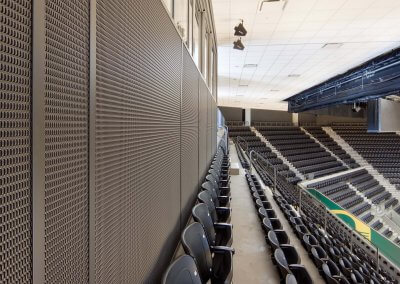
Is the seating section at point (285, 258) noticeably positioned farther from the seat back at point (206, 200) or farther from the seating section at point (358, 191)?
the seating section at point (358, 191)

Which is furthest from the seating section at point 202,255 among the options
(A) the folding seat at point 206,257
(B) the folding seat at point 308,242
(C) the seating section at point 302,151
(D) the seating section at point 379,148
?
(D) the seating section at point 379,148

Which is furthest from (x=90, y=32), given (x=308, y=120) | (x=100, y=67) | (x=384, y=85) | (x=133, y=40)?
(x=308, y=120)

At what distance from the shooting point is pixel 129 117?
4.20ft

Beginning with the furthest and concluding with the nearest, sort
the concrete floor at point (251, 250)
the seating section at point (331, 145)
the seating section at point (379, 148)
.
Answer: the seating section at point (331, 145) → the seating section at point (379, 148) → the concrete floor at point (251, 250)

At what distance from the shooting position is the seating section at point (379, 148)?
58.2ft

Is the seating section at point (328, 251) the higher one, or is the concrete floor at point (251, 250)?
the concrete floor at point (251, 250)

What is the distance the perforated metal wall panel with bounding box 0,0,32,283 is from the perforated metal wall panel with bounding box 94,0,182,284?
0.34 meters

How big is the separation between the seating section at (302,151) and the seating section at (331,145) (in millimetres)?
640

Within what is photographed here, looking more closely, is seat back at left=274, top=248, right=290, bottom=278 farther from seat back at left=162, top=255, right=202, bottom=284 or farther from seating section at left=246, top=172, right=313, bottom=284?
seat back at left=162, top=255, right=202, bottom=284

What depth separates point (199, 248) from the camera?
6.25 feet

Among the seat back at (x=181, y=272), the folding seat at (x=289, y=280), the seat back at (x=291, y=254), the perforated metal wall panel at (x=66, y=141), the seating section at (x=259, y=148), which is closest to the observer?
the perforated metal wall panel at (x=66, y=141)

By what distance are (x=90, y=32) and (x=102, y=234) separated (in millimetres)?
632

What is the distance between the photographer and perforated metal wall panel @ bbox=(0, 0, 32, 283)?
22.0 inches

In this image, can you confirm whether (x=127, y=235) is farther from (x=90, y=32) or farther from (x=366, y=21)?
(x=366, y=21)
